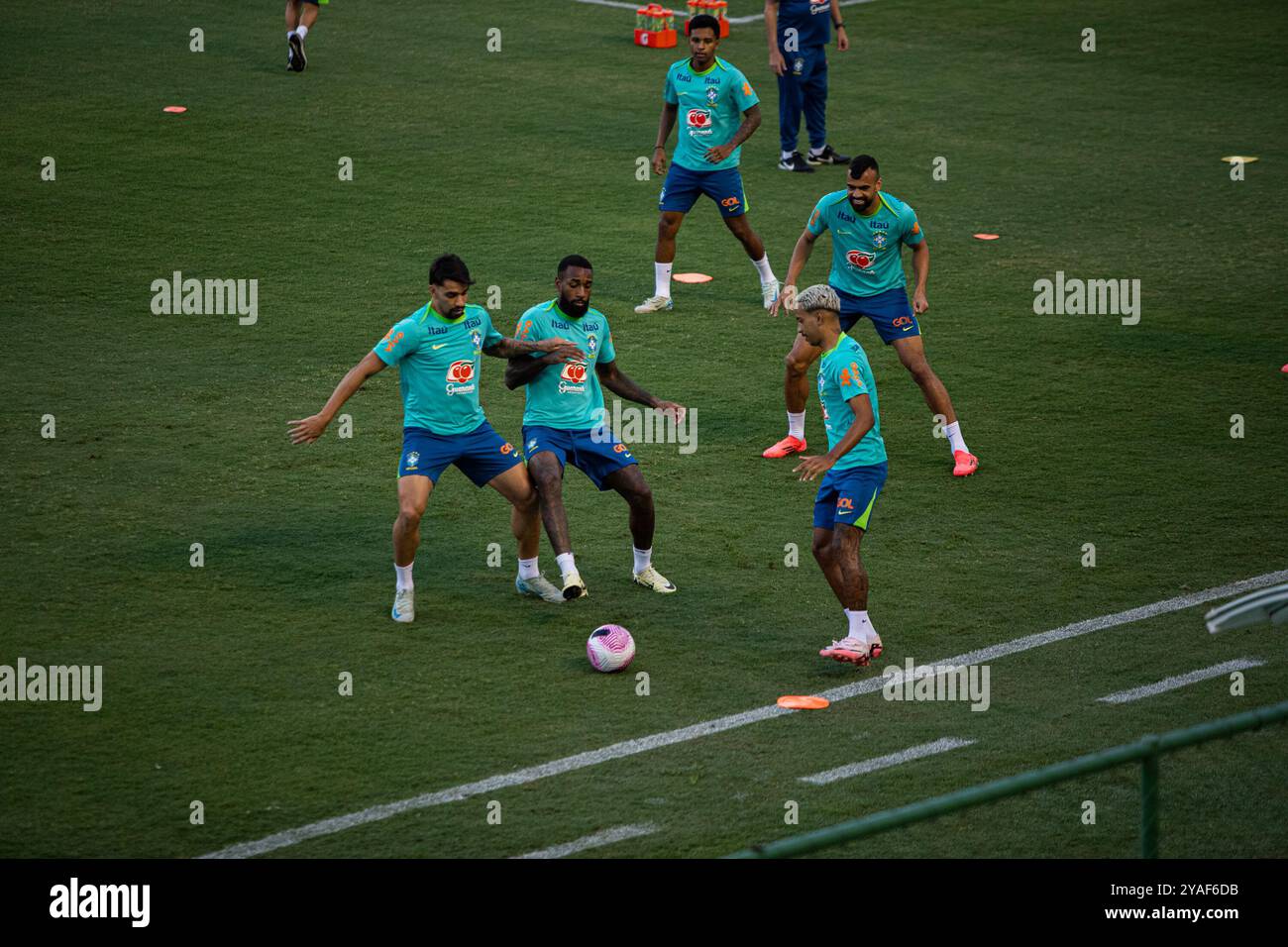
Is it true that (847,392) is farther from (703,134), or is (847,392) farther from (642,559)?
(703,134)

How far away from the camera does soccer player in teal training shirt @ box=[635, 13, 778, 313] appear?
1625 centimetres

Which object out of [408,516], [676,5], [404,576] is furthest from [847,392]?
[676,5]

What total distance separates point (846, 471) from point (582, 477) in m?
3.59

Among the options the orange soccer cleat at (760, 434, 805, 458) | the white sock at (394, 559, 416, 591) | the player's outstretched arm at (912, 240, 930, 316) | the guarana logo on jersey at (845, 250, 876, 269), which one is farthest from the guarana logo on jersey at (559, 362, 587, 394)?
the player's outstretched arm at (912, 240, 930, 316)

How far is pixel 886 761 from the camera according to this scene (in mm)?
8883

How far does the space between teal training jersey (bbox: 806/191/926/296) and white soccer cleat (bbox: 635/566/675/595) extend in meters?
3.33

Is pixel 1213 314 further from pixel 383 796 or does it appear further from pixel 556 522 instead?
pixel 383 796

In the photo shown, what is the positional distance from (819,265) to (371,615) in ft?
28.7

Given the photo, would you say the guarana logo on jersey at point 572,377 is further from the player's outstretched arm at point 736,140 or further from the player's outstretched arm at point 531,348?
the player's outstretched arm at point 736,140

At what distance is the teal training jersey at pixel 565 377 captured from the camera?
1099 cm

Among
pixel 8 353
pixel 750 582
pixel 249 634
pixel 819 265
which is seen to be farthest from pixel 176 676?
pixel 819 265

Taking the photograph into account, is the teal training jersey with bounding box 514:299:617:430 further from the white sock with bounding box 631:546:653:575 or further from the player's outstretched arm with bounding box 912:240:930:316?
the player's outstretched arm with bounding box 912:240:930:316

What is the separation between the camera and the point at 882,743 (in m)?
9.09

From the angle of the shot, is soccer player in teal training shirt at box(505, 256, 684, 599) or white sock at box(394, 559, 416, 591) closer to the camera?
white sock at box(394, 559, 416, 591)
